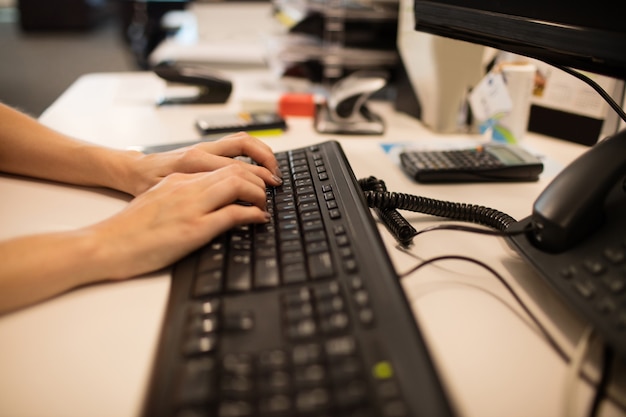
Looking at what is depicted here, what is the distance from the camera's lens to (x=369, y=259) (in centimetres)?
42

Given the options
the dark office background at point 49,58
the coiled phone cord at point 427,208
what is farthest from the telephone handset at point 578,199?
the dark office background at point 49,58

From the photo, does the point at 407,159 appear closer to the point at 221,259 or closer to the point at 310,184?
the point at 310,184

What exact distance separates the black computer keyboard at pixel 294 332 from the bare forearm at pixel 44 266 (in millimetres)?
82

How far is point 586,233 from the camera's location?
447 millimetres

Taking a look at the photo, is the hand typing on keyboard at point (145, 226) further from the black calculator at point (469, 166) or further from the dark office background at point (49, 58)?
the dark office background at point (49, 58)

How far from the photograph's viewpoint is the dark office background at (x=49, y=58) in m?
3.46

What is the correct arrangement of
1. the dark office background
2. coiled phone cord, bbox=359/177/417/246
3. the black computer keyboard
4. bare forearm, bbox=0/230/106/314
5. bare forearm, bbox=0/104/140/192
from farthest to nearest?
1. the dark office background
2. bare forearm, bbox=0/104/140/192
3. coiled phone cord, bbox=359/177/417/246
4. bare forearm, bbox=0/230/106/314
5. the black computer keyboard

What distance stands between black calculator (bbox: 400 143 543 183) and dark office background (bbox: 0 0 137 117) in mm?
2815

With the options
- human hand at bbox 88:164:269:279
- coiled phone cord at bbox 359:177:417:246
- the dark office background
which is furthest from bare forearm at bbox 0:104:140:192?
the dark office background

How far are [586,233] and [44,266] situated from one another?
1.62 feet

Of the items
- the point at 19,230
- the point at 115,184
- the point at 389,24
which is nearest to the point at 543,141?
the point at 389,24

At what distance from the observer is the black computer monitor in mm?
459

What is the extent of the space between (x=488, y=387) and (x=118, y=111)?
0.95m

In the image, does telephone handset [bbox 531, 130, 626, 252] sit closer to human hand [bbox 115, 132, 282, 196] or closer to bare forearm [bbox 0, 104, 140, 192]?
human hand [bbox 115, 132, 282, 196]
